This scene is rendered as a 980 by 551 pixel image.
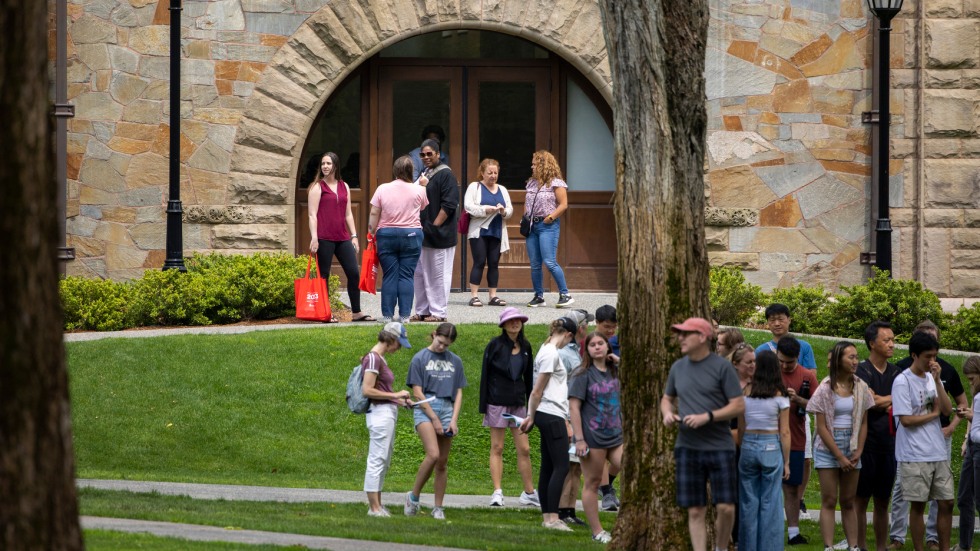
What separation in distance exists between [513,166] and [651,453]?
36.2 ft

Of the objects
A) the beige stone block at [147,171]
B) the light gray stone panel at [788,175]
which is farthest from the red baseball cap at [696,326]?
the beige stone block at [147,171]

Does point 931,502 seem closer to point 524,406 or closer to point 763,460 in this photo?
point 763,460

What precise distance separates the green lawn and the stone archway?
3.47m

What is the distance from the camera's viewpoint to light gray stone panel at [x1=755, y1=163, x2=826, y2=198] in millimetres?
18000

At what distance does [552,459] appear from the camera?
32.8ft

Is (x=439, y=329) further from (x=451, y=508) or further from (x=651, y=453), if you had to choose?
(x=651, y=453)

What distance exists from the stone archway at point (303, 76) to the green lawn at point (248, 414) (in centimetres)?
347

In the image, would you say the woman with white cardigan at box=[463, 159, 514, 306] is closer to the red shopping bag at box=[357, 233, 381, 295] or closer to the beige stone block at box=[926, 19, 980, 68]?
the red shopping bag at box=[357, 233, 381, 295]

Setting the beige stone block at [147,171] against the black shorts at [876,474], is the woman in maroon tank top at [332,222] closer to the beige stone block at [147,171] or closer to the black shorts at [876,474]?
the beige stone block at [147,171]

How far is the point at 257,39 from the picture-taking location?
17500mm

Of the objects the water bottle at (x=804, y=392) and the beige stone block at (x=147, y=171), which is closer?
the water bottle at (x=804, y=392)

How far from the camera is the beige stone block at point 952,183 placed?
58.6ft

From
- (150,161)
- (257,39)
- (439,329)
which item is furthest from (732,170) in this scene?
(439,329)

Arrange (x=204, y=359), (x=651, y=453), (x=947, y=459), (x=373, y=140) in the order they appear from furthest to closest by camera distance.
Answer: (x=373, y=140)
(x=204, y=359)
(x=947, y=459)
(x=651, y=453)
